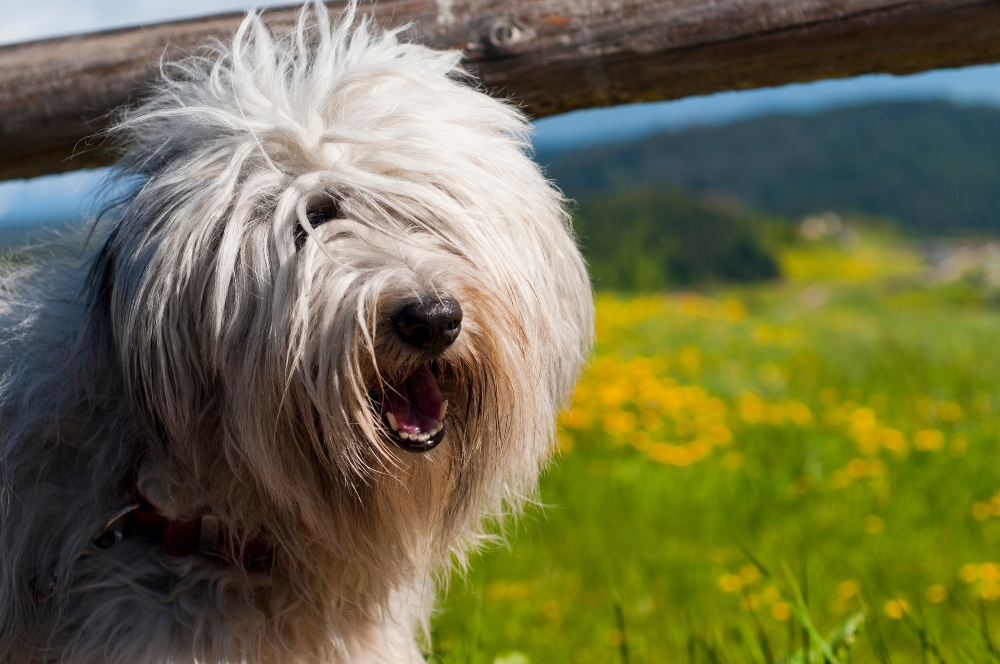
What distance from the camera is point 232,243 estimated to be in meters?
1.97

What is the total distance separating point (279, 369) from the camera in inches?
75.6

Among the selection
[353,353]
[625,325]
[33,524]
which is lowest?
[625,325]

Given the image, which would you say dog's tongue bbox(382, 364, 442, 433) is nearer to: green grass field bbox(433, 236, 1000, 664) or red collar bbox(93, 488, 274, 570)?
red collar bbox(93, 488, 274, 570)

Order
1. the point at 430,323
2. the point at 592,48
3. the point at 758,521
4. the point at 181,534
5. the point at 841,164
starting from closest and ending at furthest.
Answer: the point at 430,323 → the point at 181,534 → the point at 592,48 → the point at 758,521 → the point at 841,164

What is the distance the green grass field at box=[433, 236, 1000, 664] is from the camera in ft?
11.3

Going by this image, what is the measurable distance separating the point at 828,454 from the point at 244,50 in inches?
163

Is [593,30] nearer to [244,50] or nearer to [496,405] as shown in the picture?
[244,50]

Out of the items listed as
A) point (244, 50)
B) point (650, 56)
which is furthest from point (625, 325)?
point (244, 50)

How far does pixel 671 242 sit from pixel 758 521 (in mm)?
21254

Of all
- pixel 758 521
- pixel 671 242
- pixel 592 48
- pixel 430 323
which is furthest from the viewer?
pixel 671 242

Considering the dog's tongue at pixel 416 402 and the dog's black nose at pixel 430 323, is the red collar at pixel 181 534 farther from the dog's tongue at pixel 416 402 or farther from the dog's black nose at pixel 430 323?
the dog's black nose at pixel 430 323

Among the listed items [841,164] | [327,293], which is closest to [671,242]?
[841,164]

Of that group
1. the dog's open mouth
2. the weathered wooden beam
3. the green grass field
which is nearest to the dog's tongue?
the dog's open mouth

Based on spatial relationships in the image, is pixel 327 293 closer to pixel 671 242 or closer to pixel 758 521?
pixel 758 521
